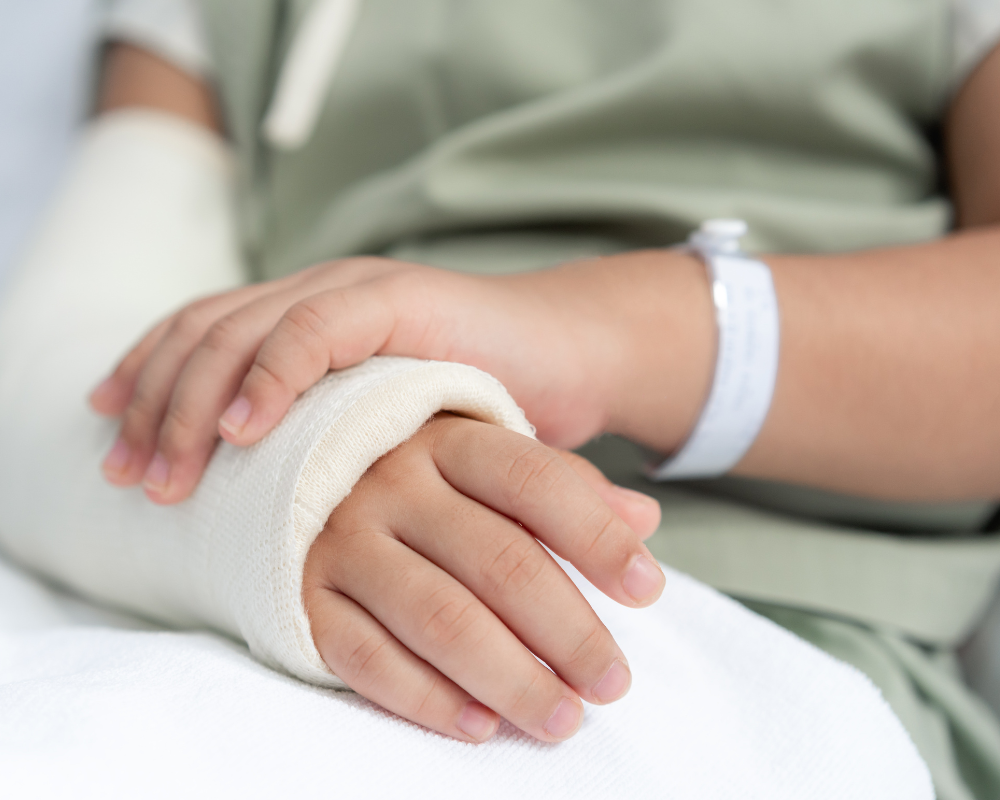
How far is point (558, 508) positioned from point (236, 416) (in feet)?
0.62

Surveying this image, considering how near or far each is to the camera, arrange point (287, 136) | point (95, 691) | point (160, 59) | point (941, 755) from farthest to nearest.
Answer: point (160, 59) → point (287, 136) → point (941, 755) → point (95, 691)

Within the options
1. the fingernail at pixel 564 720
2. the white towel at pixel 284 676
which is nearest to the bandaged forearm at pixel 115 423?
the white towel at pixel 284 676

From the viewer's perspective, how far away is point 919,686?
58cm

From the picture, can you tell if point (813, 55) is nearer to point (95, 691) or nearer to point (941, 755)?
point (941, 755)

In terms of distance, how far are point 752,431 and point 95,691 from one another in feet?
1.44

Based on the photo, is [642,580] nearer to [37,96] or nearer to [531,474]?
[531,474]

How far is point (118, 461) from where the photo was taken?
0.53 metres

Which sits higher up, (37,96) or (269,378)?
(37,96)

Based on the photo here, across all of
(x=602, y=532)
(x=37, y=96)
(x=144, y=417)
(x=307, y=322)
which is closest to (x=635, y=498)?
(x=602, y=532)

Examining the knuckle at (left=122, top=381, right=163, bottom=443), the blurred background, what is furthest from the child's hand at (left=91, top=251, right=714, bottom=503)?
the blurred background

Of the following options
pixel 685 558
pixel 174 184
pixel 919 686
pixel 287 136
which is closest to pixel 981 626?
pixel 919 686

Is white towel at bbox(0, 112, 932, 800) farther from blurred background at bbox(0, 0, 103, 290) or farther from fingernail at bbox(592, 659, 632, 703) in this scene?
blurred background at bbox(0, 0, 103, 290)

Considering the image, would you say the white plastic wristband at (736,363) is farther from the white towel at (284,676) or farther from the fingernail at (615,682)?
the fingernail at (615,682)

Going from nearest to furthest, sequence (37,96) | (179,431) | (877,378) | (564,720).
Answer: (564,720) < (179,431) < (877,378) < (37,96)
